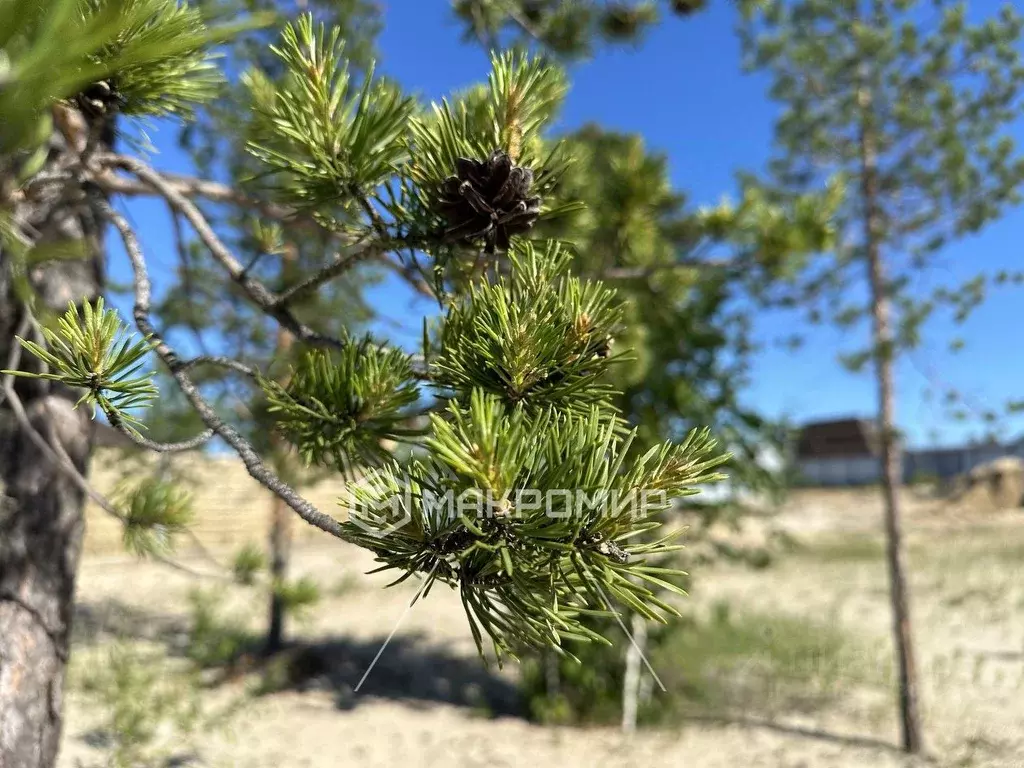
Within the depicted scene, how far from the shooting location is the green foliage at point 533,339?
77cm

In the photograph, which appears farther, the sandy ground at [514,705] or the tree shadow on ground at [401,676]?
the tree shadow on ground at [401,676]

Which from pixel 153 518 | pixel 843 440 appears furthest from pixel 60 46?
pixel 843 440

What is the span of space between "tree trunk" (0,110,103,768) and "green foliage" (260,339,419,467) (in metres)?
0.68

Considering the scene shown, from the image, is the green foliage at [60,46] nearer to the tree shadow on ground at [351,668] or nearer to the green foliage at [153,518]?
the green foliage at [153,518]

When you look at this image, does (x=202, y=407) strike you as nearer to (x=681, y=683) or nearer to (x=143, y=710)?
(x=143, y=710)

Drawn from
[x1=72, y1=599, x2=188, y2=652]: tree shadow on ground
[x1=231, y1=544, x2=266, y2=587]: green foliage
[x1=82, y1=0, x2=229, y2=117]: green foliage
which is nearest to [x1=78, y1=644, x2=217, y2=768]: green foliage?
[x1=72, y1=599, x2=188, y2=652]: tree shadow on ground

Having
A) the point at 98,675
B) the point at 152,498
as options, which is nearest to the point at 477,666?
the point at 98,675

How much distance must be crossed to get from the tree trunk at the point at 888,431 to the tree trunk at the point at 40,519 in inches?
151

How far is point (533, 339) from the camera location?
2.52 ft

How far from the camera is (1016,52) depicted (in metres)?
3.74

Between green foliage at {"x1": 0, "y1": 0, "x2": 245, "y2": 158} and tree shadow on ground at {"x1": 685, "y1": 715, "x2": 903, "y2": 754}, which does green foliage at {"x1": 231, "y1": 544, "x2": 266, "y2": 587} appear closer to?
green foliage at {"x1": 0, "y1": 0, "x2": 245, "y2": 158}

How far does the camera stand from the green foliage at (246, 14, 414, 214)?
929 mm

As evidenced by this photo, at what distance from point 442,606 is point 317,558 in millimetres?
5169

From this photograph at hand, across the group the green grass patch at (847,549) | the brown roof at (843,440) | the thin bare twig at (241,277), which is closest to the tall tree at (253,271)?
the thin bare twig at (241,277)
